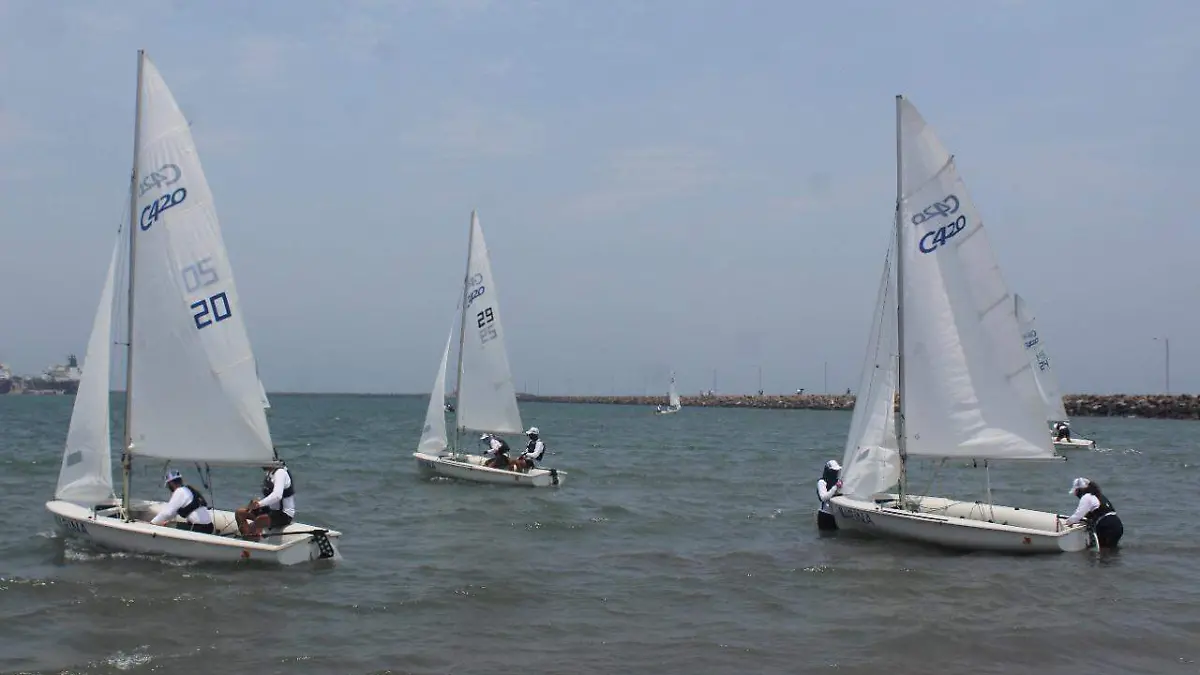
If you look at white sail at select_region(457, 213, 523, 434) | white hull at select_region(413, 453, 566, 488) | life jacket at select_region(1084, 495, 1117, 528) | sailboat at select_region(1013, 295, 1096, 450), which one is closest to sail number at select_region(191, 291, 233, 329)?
white hull at select_region(413, 453, 566, 488)

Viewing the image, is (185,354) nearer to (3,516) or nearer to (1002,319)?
(3,516)

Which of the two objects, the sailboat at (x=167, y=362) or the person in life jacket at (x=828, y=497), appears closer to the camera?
the sailboat at (x=167, y=362)

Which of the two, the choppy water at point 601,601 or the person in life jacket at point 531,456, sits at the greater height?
the person in life jacket at point 531,456

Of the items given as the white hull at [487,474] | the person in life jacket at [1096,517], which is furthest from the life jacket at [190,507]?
the person in life jacket at [1096,517]

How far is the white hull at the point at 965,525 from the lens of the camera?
1578 cm

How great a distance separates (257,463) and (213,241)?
3.26 m

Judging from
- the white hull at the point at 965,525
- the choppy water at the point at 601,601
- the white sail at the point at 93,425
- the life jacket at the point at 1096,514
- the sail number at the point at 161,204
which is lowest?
the choppy water at the point at 601,601

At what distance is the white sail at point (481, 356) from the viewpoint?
28562mm

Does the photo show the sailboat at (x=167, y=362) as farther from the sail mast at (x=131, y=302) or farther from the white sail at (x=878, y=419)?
the white sail at (x=878, y=419)

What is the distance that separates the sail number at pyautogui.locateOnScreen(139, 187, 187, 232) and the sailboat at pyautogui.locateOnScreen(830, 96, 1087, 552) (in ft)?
36.9

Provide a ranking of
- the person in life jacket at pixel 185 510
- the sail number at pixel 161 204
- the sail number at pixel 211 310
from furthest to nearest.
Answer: the sail number at pixel 211 310 → the sail number at pixel 161 204 → the person in life jacket at pixel 185 510

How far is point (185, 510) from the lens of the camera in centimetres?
1450

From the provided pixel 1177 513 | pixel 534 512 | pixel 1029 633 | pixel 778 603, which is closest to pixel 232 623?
pixel 778 603

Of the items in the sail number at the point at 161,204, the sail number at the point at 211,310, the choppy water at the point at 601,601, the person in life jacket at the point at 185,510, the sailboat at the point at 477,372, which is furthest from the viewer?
the sailboat at the point at 477,372
